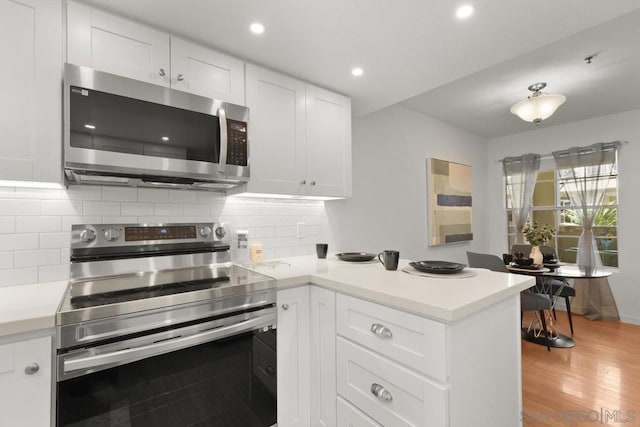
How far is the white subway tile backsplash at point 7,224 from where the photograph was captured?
1343mm

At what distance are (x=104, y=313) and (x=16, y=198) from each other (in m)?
0.82

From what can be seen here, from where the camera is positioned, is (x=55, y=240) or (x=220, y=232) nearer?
(x=55, y=240)

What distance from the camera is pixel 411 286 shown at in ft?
4.21

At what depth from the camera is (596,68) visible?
8.30ft

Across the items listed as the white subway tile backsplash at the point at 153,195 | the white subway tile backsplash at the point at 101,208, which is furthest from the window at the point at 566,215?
the white subway tile backsplash at the point at 101,208

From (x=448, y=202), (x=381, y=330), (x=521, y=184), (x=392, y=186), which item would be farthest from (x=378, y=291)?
(x=521, y=184)

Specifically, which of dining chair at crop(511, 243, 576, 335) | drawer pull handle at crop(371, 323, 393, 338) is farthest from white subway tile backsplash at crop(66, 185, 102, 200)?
dining chair at crop(511, 243, 576, 335)

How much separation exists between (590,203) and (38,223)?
535 centimetres

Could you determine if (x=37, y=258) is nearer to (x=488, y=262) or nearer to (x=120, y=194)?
(x=120, y=194)

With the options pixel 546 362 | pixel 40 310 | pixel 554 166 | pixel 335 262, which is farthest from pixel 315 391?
pixel 554 166

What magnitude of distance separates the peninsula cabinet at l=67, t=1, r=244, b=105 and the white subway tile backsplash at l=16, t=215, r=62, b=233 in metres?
0.74

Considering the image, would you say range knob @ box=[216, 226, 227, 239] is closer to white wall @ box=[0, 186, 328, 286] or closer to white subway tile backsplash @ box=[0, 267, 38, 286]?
white wall @ box=[0, 186, 328, 286]

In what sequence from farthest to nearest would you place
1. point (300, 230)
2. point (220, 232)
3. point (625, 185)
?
point (625, 185) → point (300, 230) → point (220, 232)

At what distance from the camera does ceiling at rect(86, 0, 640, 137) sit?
1.40 m
